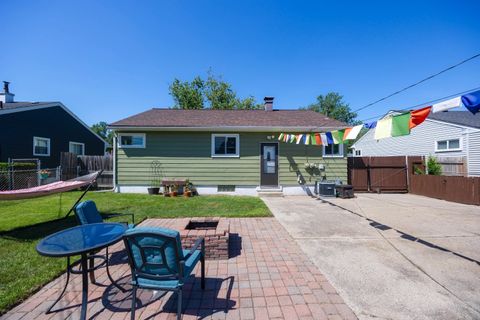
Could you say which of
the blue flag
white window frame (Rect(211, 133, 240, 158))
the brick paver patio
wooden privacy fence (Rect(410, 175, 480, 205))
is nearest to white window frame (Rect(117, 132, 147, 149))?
white window frame (Rect(211, 133, 240, 158))

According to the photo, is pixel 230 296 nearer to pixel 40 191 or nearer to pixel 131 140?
pixel 40 191

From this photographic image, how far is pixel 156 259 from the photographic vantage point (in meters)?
2.01

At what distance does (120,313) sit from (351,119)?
2145 inches

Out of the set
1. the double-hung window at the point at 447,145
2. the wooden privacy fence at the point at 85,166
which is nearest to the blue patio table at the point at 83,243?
the wooden privacy fence at the point at 85,166

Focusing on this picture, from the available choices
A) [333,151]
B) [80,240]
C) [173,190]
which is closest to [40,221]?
[173,190]

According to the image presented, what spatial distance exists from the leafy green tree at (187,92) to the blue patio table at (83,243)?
88.5 feet

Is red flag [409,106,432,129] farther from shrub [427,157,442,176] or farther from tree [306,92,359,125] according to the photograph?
tree [306,92,359,125]

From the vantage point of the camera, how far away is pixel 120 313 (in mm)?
2291

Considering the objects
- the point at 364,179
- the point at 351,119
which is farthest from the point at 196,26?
the point at 351,119

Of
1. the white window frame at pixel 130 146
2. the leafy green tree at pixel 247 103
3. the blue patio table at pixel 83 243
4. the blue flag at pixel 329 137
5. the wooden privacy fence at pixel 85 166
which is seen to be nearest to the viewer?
the blue patio table at pixel 83 243

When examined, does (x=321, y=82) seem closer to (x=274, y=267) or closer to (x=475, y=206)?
(x=475, y=206)

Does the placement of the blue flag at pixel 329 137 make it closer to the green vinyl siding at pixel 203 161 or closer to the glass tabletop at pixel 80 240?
the green vinyl siding at pixel 203 161

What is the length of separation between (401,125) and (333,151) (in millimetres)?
6237

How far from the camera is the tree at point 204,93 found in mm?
28156
